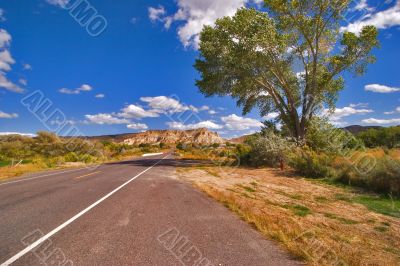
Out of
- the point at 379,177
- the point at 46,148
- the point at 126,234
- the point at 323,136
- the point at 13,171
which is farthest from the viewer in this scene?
the point at 46,148

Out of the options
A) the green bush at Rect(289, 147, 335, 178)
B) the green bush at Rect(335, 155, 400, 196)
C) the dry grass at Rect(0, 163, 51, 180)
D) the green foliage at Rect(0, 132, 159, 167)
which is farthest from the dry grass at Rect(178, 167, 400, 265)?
the green foliage at Rect(0, 132, 159, 167)

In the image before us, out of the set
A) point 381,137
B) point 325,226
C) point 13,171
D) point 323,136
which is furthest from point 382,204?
point 381,137

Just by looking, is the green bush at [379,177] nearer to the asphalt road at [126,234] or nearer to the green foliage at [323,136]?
the asphalt road at [126,234]

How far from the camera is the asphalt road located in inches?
185

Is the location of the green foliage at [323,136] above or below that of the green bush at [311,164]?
above

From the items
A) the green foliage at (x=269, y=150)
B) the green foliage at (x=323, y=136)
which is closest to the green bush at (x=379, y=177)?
the green foliage at (x=269, y=150)

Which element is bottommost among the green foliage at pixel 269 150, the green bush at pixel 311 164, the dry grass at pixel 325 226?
the dry grass at pixel 325 226

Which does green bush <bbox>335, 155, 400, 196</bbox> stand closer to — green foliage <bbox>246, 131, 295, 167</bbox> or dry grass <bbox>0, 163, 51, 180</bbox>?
green foliage <bbox>246, 131, 295, 167</bbox>

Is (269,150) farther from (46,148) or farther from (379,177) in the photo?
(46,148)

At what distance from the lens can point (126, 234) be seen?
232 inches

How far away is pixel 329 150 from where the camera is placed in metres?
24.1

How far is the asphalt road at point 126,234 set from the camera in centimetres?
470

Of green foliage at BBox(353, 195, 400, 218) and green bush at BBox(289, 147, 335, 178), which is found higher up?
green bush at BBox(289, 147, 335, 178)

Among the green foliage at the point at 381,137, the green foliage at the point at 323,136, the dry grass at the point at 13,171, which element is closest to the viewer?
the dry grass at the point at 13,171
